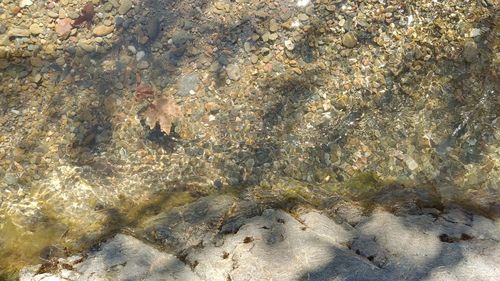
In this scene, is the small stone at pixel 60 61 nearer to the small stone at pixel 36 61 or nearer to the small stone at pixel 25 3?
the small stone at pixel 36 61

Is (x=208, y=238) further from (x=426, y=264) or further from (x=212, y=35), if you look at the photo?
(x=212, y=35)

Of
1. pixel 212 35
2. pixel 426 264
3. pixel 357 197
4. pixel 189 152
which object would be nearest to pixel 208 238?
pixel 189 152

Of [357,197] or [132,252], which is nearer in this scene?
[132,252]

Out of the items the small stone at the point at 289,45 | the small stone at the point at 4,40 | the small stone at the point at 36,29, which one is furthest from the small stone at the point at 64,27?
the small stone at the point at 289,45

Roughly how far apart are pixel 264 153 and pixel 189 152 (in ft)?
2.65

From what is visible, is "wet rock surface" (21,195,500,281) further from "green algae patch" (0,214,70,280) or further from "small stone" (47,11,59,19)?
"small stone" (47,11,59,19)

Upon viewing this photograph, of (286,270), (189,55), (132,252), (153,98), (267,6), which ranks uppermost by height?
(267,6)

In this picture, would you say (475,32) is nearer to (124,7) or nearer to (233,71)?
(233,71)

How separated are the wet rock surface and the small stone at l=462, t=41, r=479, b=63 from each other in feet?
5.82

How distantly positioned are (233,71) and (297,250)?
2.27m

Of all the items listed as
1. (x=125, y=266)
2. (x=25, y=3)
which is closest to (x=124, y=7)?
(x=25, y=3)

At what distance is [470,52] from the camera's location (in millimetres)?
4570

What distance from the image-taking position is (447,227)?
3.61 meters

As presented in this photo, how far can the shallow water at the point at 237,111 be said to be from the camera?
166 inches
